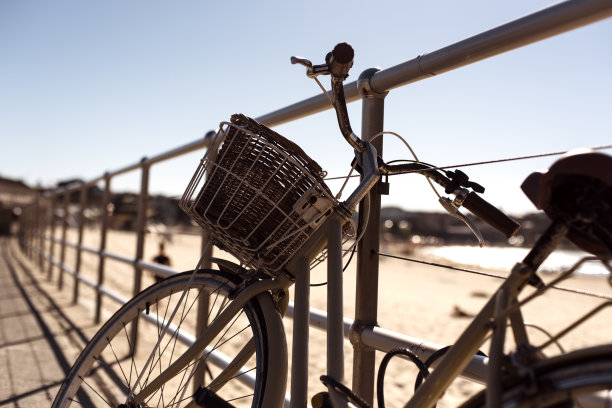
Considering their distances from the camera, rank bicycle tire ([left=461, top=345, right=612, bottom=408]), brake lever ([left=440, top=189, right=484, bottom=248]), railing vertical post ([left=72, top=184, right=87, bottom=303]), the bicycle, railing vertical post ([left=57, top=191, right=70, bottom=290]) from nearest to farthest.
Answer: bicycle tire ([left=461, top=345, right=612, bottom=408]), the bicycle, brake lever ([left=440, top=189, right=484, bottom=248]), railing vertical post ([left=72, top=184, right=87, bottom=303]), railing vertical post ([left=57, top=191, right=70, bottom=290])

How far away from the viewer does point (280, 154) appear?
1013 mm

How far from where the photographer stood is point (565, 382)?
0.61 m

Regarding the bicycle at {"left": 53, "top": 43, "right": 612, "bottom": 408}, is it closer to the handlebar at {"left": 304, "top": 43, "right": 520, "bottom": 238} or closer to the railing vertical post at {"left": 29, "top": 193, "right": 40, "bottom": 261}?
the handlebar at {"left": 304, "top": 43, "right": 520, "bottom": 238}

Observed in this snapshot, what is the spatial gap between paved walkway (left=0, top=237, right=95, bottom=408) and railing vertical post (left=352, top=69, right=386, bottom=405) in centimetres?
168

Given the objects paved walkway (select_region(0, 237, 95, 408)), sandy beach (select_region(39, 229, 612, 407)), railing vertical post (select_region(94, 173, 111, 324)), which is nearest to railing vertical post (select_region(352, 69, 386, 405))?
sandy beach (select_region(39, 229, 612, 407))

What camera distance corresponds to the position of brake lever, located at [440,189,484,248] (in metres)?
0.97

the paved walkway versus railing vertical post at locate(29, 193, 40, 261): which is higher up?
railing vertical post at locate(29, 193, 40, 261)

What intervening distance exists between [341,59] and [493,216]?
432 millimetres

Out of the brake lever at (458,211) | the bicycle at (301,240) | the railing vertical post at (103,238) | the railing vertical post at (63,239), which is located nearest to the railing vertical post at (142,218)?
the railing vertical post at (103,238)

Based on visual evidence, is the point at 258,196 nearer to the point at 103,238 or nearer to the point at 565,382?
the point at 565,382

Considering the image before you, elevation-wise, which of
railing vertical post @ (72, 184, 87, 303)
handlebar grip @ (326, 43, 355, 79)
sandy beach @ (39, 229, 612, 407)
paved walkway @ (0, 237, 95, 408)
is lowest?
sandy beach @ (39, 229, 612, 407)

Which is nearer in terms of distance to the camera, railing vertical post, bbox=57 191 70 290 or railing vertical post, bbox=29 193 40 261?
railing vertical post, bbox=57 191 70 290

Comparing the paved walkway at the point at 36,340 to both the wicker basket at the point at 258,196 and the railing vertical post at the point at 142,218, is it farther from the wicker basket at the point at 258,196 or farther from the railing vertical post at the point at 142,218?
the wicker basket at the point at 258,196

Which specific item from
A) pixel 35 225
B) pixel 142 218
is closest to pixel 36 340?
pixel 142 218
